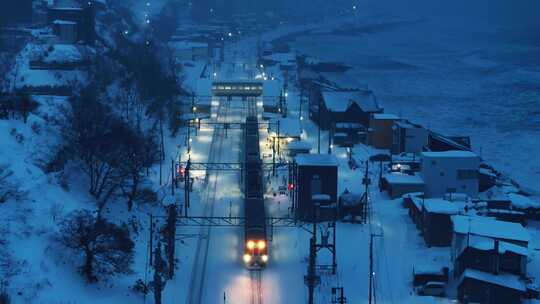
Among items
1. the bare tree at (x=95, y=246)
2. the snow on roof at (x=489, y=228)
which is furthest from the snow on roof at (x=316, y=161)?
the bare tree at (x=95, y=246)

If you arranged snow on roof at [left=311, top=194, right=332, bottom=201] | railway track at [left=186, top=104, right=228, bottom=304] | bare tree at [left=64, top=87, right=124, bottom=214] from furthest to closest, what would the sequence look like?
snow on roof at [left=311, top=194, right=332, bottom=201]
bare tree at [left=64, top=87, right=124, bottom=214]
railway track at [left=186, top=104, right=228, bottom=304]

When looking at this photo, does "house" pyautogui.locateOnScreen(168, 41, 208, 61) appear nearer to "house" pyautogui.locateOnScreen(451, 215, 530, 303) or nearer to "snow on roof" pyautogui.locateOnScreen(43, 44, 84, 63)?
"snow on roof" pyautogui.locateOnScreen(43, 44, 84, 63)

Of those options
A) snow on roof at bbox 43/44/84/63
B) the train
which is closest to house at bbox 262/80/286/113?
snow on roof at bbox 43/44/84/63

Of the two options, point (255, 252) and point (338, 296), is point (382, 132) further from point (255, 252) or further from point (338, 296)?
point (338, 296)

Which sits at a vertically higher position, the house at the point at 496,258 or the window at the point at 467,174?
the window at the point at 467,174

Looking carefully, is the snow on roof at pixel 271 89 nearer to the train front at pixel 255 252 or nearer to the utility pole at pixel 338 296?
the train front at pixel 255 252

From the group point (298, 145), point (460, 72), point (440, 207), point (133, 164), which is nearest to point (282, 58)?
point (460, 72)

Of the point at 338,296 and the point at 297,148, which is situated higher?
the point at 297,148
